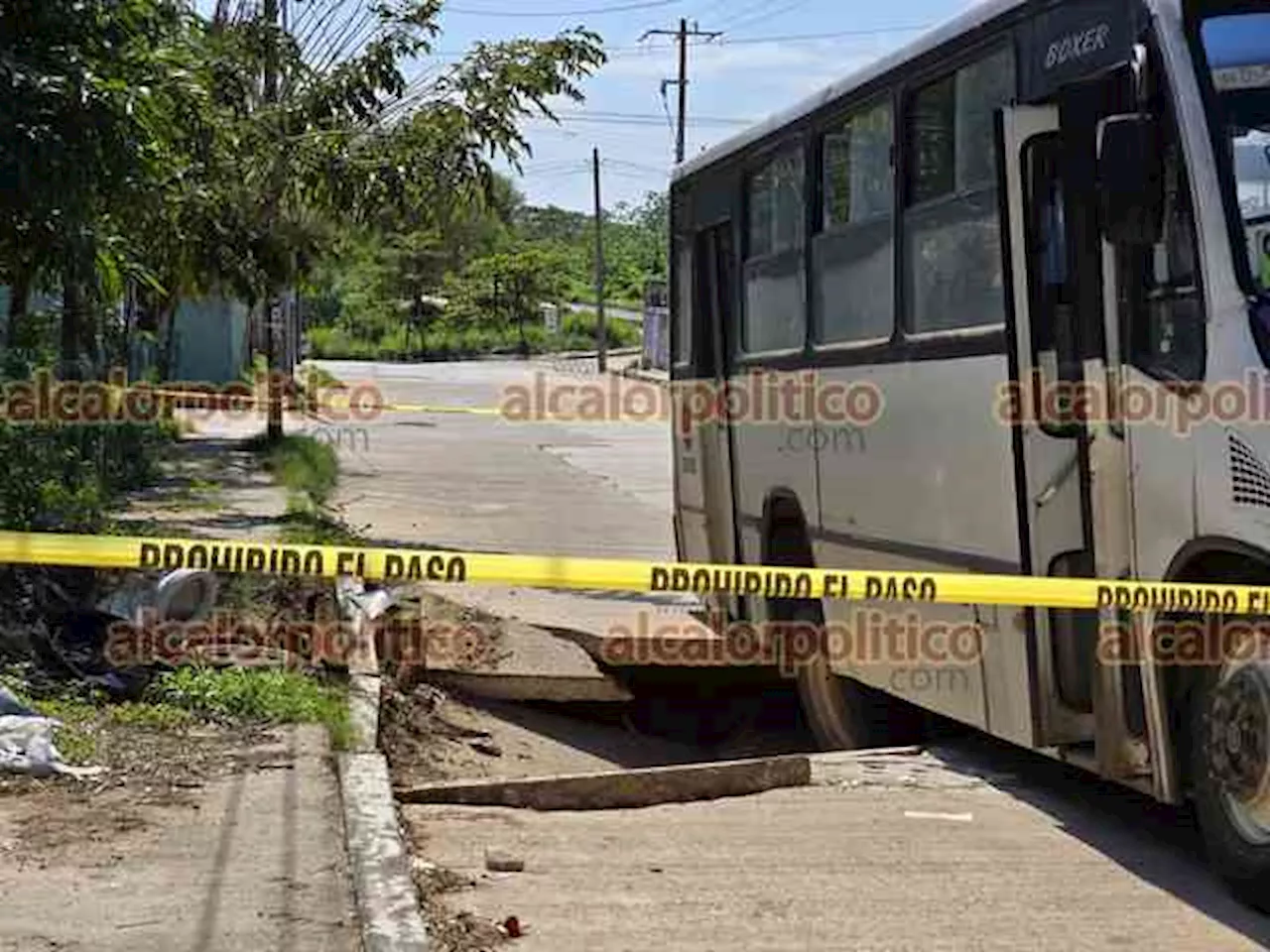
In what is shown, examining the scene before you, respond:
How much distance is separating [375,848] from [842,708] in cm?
339

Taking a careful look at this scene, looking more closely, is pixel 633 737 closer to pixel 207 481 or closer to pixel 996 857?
pixel 996 857

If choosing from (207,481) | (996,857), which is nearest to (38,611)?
(996,857)

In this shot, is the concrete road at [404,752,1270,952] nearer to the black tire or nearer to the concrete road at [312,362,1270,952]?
the concrete road at [312,362,1270,952]

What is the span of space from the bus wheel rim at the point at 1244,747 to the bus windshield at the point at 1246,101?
1243mm

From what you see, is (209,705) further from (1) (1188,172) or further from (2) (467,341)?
(2) (467,341)

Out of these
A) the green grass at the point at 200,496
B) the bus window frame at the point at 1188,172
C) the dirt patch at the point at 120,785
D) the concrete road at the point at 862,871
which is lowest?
the concrete road at the point at 862,871

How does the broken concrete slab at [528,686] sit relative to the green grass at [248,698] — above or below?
below

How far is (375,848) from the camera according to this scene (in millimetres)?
5629

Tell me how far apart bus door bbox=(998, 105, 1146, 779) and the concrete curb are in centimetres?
223

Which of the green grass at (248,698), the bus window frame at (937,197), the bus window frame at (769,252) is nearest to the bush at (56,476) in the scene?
the green grass at (248,698)

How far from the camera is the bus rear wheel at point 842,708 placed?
8328 mm

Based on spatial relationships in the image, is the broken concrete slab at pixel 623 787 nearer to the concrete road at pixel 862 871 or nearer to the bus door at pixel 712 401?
the concrete road at pixel 862 871

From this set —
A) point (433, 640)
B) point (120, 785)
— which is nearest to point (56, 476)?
point (433, 640)

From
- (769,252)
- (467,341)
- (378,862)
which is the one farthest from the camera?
(467,341)
